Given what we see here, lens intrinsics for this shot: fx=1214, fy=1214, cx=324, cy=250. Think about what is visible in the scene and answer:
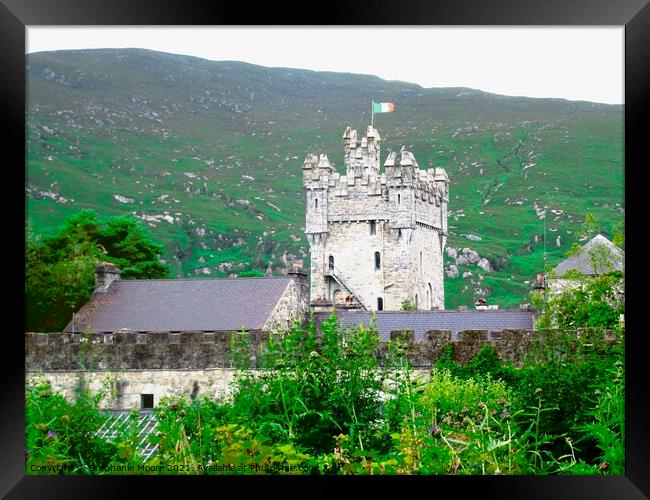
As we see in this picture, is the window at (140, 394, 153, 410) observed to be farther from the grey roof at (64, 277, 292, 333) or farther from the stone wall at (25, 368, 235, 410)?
the grey roof at (64, 277, 292, 333)

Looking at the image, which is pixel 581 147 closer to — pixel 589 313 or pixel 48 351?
pixel 589 313

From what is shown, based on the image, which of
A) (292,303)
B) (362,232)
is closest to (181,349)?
(292,303)

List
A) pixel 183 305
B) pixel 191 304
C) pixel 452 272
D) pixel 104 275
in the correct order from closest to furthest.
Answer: pixel 183 305, pixel 191 304, pixel 104 275, pixel 452 272

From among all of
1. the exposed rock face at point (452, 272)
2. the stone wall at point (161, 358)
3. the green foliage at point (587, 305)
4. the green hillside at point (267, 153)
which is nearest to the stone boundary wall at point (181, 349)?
the stone wall at point (161, 358)

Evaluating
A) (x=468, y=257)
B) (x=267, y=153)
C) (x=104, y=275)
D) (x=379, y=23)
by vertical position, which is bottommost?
(x=104, y=275)

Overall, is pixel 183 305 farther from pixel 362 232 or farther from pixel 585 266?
pixel 362 232

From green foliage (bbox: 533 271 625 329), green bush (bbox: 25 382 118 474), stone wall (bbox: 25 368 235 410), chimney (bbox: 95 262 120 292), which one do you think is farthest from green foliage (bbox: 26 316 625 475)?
chimney (bbox: 95 262 120 292)

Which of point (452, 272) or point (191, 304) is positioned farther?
point (452, 272)

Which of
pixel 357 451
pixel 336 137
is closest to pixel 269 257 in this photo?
pixel 336 137
